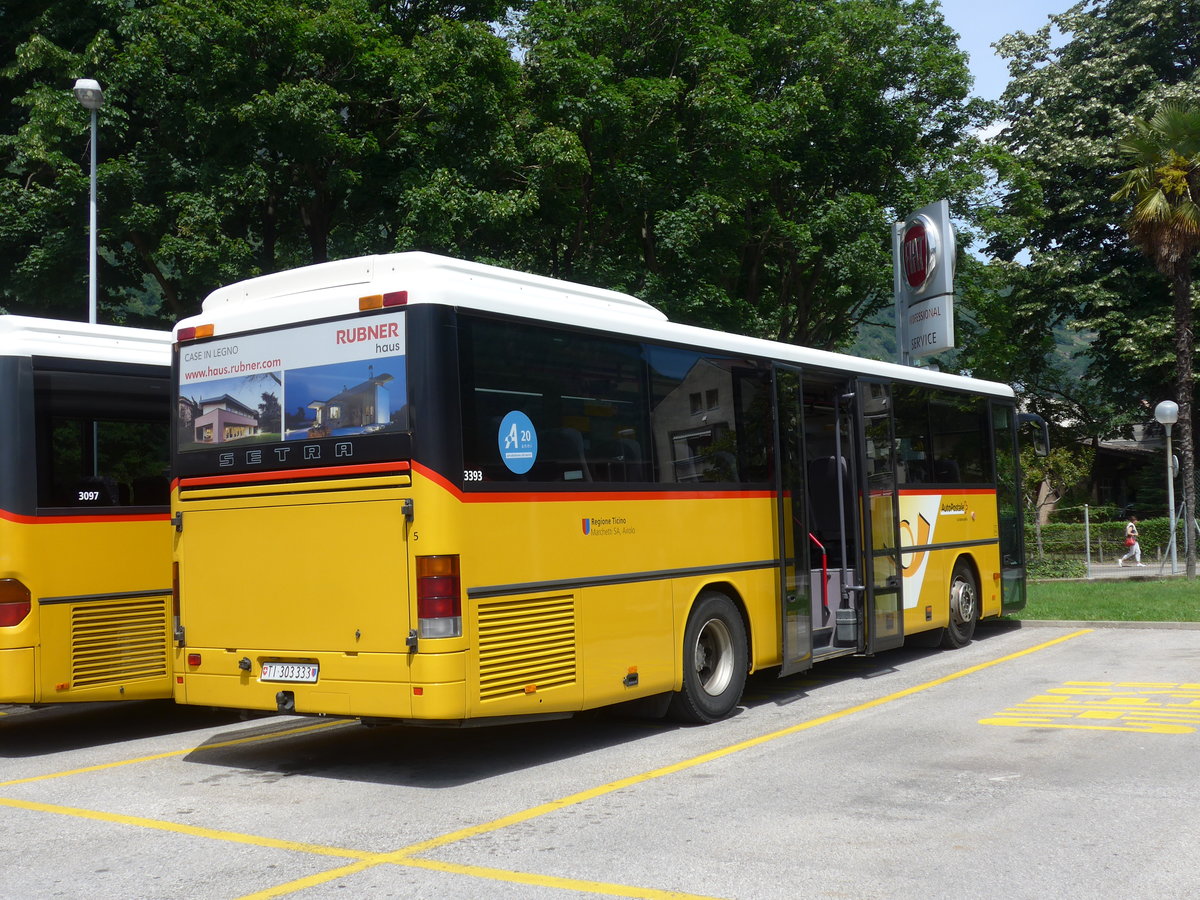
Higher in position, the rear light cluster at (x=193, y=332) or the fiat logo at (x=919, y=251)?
the fiat logo at (x=919, y=251)

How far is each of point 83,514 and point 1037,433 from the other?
11809mm

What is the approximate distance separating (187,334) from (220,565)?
1718 mm

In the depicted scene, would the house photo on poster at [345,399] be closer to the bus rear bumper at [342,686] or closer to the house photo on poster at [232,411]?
the house photo on poster at [232,411]

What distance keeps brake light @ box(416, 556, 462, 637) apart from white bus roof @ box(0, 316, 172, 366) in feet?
13.9

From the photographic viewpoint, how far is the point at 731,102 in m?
24.7

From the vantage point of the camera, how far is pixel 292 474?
8.43 metres

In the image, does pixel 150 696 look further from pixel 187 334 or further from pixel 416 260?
pixel 416 260

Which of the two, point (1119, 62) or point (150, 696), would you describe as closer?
point (150, 696)

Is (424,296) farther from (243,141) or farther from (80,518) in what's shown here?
(243,141)

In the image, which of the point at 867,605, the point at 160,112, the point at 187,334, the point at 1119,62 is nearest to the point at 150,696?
the point at 187,334

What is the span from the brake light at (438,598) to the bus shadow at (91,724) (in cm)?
348

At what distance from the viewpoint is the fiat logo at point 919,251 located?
2214cm

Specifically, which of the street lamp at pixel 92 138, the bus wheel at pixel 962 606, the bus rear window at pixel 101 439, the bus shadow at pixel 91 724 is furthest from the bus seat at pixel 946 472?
the street lamp at pixel 92 138

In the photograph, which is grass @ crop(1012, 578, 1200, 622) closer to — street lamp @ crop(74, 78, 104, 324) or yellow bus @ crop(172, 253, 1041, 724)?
yellow bus @ crop(172, 253, 1041, 724)
